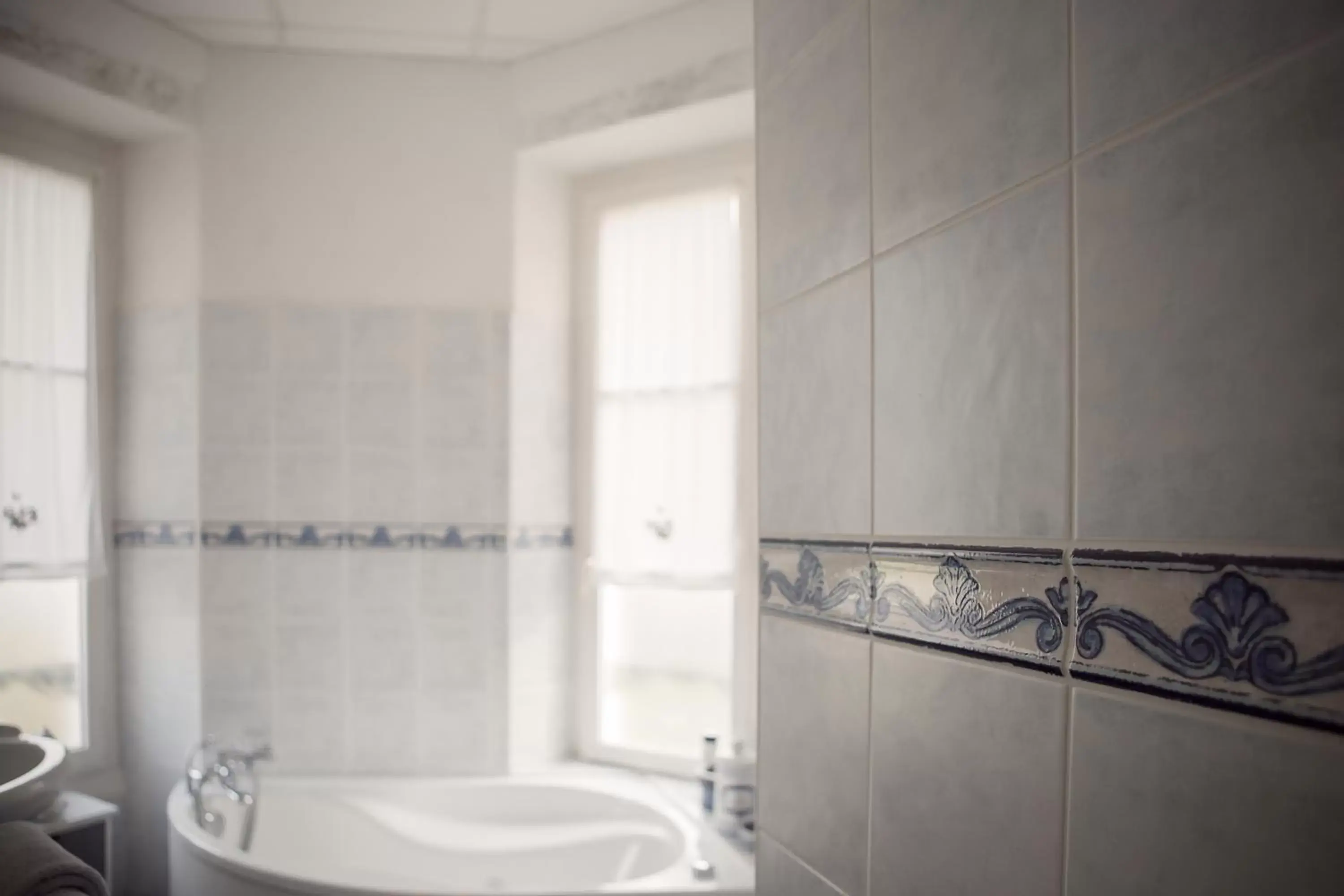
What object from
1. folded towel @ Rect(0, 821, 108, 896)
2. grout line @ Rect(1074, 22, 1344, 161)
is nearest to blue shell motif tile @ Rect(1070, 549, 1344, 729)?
grout line @ Rect(1074, 22, 1344, 161)

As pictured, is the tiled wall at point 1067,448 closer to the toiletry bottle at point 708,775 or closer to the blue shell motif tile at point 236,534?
the toiletry bottle at point 708,775

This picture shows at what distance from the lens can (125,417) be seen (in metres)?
2.79

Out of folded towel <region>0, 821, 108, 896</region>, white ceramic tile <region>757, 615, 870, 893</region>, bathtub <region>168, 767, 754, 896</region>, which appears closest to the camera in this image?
white ceramic tile <region>757, 615, 870, 893</region>

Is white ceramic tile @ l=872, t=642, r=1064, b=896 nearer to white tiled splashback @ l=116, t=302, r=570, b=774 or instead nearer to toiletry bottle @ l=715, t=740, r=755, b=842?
toiletry bottle @ l=715, t=740, r=755, b=842

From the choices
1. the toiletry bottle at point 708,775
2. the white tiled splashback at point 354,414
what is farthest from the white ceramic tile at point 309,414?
the toiletry bottle at point 708,775

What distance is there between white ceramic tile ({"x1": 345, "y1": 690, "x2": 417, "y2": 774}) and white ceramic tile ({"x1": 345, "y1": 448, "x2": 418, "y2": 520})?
487 mm

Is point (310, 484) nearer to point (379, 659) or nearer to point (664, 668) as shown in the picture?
point (379, 659)

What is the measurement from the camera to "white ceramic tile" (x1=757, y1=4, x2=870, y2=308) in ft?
2.98

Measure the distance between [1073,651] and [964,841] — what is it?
7.7 inches

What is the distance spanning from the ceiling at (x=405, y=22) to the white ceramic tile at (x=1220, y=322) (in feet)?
6.93

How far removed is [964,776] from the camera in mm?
733

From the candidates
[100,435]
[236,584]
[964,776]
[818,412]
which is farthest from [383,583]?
[964,776]

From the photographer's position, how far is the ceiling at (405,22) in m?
2.44

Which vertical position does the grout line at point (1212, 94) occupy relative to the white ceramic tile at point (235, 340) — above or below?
below
